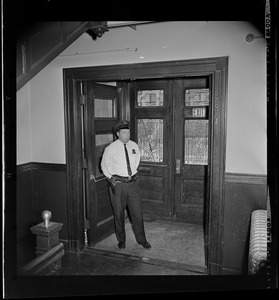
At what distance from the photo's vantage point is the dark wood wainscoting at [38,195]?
3.39 meters

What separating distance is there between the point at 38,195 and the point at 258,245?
2.46m

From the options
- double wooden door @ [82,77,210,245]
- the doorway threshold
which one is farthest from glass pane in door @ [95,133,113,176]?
the doorway threshold

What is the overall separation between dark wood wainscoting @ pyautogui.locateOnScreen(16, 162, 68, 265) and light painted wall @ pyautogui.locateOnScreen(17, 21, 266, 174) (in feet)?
0.56

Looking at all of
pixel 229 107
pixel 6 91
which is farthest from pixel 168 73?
pixel 6 91

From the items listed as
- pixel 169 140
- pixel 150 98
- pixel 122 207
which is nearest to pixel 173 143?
pixel 169 140

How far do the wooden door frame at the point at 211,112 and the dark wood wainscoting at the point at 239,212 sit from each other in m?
0.06

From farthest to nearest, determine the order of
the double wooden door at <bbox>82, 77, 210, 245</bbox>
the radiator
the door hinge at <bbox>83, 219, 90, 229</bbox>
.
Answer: the double wooden door at <bbox>82, 77, 210, 245</bbox>, the door hinge at <bbox>83, 219, 90, 229</bbox>, the radiator

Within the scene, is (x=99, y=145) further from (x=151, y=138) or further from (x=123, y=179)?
(x=151, y=138)

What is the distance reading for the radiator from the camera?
1.89m

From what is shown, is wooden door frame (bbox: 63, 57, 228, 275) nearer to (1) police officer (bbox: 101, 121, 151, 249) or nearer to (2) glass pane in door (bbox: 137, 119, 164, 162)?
(1) police officer (bbox: 101, 121, 151, 249)

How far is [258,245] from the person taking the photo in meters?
2.04

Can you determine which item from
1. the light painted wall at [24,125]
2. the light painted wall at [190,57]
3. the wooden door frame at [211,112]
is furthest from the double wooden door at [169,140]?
the light painted wall at [24,125]

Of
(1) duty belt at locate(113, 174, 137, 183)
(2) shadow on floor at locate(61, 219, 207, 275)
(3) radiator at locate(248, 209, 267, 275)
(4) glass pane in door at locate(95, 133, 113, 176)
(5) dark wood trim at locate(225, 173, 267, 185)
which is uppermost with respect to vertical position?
(4) glass pane in door at locate(95, 133, 113, 176)

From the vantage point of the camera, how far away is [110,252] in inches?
135
